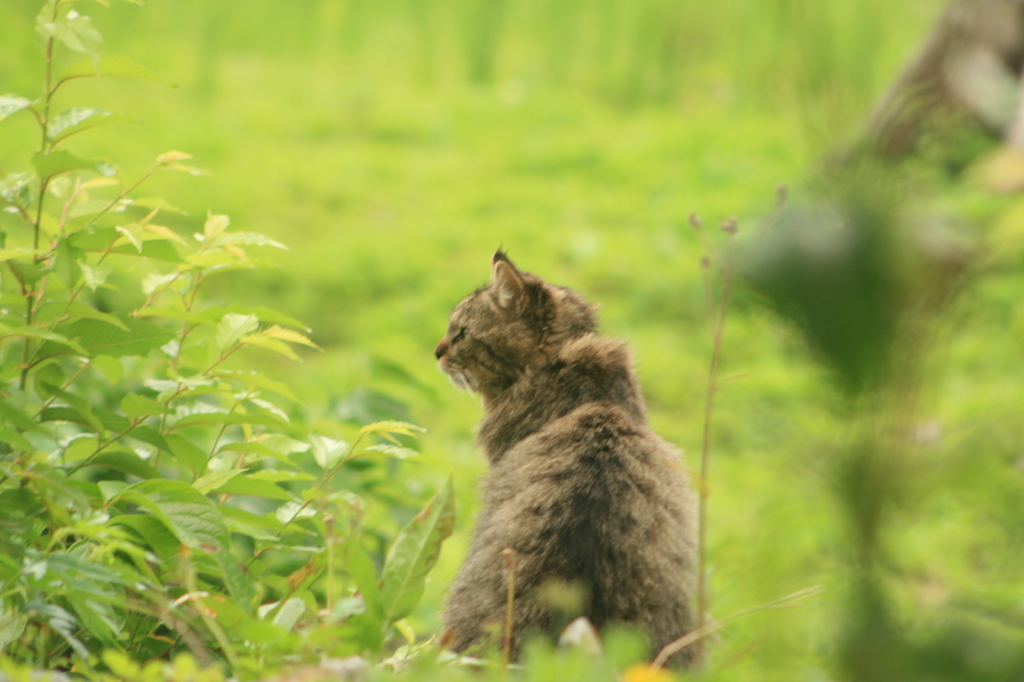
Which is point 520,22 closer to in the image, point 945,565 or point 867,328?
point 945,565

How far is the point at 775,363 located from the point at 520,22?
3503 millimetres

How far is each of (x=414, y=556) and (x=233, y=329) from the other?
700mm

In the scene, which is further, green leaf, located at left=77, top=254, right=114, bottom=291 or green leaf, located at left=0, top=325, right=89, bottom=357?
green leaf, located at left=77, top=254, right=114, bottom=291

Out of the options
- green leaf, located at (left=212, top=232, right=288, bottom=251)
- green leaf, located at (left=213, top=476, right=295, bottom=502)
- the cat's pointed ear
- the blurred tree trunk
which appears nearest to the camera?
green leaf, located at (left=213, top=476, right=295, bottom=502)

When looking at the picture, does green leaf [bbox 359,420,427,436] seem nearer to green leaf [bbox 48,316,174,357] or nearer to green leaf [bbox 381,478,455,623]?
green leaf [bbox 381,478,455,623]

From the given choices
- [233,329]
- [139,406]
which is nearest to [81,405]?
[139,406]

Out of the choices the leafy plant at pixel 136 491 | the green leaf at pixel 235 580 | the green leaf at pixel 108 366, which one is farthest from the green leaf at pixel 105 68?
the green leaf at pixel 235 580

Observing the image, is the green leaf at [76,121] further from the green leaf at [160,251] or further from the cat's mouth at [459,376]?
the cat's mouth at [459,376]

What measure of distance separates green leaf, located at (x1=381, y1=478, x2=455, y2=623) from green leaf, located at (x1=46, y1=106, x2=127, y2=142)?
3.16 feet

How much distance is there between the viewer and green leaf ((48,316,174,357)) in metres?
1.75

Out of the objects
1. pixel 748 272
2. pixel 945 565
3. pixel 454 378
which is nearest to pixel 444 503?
pixel 748 272

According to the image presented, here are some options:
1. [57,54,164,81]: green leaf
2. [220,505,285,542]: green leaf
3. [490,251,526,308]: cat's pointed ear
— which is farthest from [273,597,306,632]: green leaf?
[490,251,526,308]: cat's pointed ear

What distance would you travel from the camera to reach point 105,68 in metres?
Result: 1.73

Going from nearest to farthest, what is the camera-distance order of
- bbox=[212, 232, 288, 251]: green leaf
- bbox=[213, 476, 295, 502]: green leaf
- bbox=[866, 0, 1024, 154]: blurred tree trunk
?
bbox=[213, 476, 295, 502]: green leaf, bbox=[212, 232, 288, 251]: green leaf, bbox=[866, 0, 1024, 154]: blurred tree trunk
